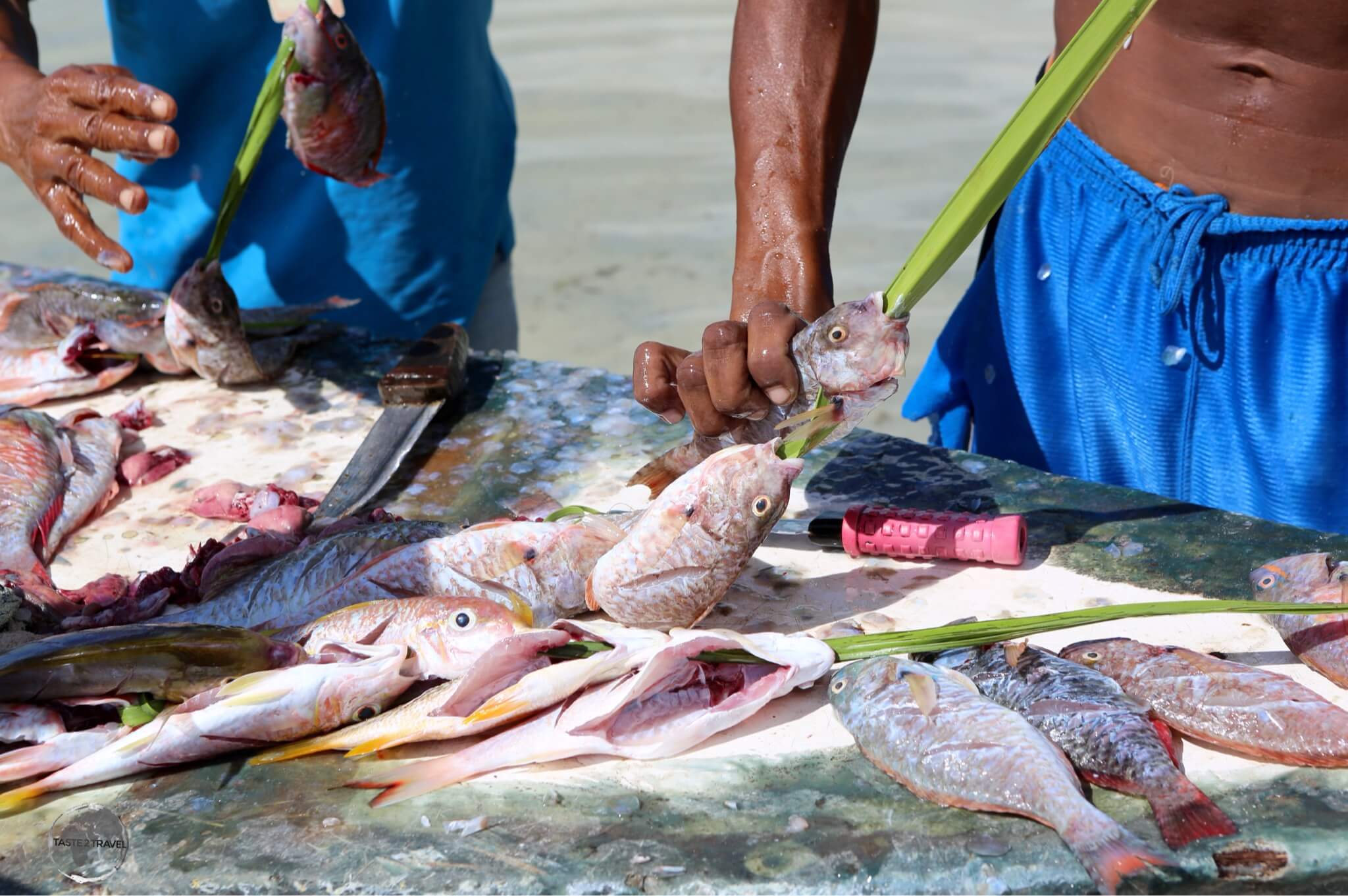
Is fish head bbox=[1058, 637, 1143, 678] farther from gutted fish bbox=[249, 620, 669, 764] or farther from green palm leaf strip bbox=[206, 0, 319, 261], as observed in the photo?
green palm leaf strip bbox=[206, 0, 319, 261]

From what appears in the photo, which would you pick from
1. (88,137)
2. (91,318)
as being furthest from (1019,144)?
(91,318)

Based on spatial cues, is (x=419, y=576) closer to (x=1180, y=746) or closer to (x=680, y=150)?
(x=1180, y=746)

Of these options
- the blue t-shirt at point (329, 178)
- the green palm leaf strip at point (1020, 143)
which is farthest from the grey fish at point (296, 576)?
the blue t-shirt at point (329, 178)

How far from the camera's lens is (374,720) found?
1.74 metres

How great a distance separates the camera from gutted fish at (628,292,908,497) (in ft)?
6.15

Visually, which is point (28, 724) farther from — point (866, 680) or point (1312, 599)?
point (1312, 599)

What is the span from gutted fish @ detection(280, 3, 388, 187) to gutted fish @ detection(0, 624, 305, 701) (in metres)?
1.64

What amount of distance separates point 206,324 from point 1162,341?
2.26 meters

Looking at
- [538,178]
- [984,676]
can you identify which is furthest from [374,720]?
[538,178]

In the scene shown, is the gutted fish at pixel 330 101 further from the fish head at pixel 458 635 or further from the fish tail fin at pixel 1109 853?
the fish tail fin at pixel 1109 853

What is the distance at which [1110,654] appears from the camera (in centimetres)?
177

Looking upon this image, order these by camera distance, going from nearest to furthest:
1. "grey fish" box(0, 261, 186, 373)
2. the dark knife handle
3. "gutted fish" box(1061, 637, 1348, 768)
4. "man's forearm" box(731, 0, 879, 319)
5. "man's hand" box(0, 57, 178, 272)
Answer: "gutted fish" box(1061, 637, 1348, 768), "man's forearm" box(731, 0, 879, 319), "man's hand" box(0, 57, 178, 272), the dark knife handle, "grey fish" box(0, 261, 186, 373)

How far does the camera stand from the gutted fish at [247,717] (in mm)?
1675

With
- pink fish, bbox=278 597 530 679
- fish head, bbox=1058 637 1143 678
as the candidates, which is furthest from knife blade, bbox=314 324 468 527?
fish head, bbox=1058 637 1143 678
